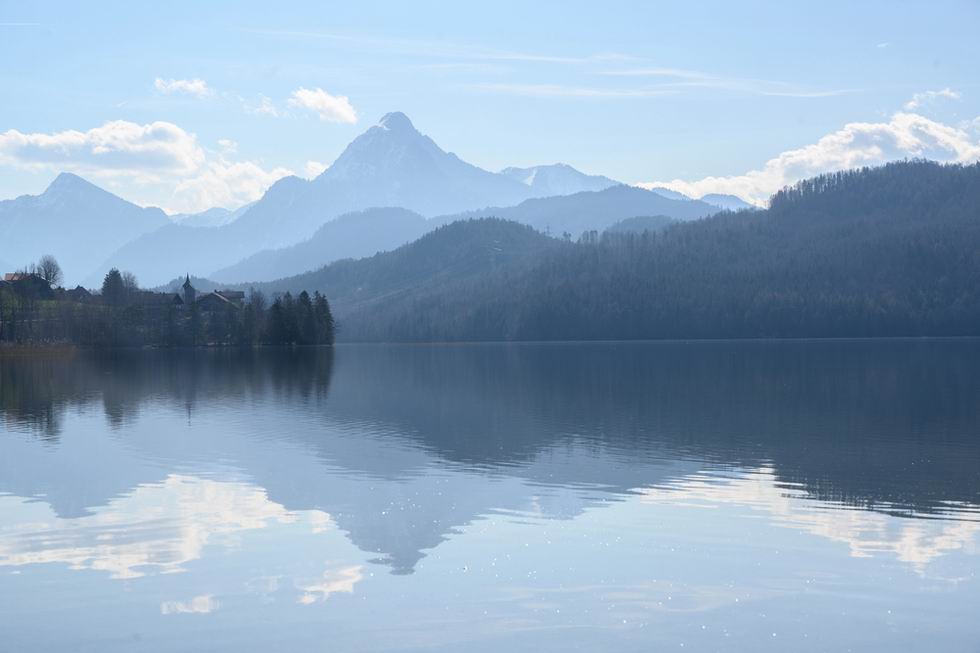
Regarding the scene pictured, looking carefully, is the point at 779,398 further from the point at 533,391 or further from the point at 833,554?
the point at 833,554

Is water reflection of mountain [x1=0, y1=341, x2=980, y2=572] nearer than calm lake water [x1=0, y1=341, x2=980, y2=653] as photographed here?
No

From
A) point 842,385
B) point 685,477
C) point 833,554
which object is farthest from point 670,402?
point 833,554

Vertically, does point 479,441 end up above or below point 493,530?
above

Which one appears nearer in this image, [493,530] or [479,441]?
[493,530]

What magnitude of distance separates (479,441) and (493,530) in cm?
2264

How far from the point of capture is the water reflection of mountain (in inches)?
1505

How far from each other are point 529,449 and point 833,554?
24.2 metres

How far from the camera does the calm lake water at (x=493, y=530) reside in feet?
75.1

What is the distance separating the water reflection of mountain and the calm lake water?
10.2 inches

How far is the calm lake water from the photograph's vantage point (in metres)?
22.9

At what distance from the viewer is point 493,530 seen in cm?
3256

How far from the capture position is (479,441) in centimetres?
5519

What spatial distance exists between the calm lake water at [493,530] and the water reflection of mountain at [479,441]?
258mm

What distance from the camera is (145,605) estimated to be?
24.5 metres
